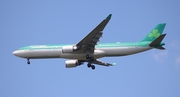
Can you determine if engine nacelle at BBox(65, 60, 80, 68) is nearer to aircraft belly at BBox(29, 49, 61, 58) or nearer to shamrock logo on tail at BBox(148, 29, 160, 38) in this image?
aircraft belly at BBox(29, 49, 61, 58)

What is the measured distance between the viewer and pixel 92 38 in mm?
48938

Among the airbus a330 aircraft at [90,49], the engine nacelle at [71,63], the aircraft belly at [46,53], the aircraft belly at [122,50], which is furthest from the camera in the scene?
the engine nacelle at [71,63]

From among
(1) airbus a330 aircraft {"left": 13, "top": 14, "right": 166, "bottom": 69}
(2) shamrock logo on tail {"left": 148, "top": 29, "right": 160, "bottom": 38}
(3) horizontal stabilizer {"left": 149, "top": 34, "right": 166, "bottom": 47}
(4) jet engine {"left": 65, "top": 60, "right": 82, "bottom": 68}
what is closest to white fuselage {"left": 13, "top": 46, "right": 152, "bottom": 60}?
(1) airbus a330 aircraft {"left": 13, "top": 14, "right": 166, "bottom": 69}

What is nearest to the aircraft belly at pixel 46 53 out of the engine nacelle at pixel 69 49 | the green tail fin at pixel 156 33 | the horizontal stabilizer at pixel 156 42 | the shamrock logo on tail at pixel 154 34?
the engine nacelle at pixel 69 49

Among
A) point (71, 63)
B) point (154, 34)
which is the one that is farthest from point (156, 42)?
point (71, 63)

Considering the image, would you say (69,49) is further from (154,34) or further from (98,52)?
(154,34)

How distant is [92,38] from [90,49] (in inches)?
95.4

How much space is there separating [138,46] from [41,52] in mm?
13424

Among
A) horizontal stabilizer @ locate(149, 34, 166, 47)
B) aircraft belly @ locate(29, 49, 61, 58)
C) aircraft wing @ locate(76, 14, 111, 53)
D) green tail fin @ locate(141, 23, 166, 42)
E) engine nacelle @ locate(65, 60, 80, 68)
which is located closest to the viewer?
aircraft wing @ locate(76, 14, 111, 53)

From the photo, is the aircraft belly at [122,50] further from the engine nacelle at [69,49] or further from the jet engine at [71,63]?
the jet engine at [71,63]

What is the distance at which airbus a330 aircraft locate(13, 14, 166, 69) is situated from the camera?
49.6 meters

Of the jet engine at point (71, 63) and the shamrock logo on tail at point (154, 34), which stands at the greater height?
the shamrock logo on tail at point (154, 34)

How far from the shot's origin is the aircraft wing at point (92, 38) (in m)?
45.8

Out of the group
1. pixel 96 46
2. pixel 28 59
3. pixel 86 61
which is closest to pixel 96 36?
pixel 96 46
